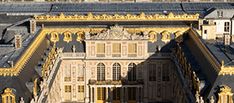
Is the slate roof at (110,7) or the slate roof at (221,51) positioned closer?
the slate roof at (221,51)

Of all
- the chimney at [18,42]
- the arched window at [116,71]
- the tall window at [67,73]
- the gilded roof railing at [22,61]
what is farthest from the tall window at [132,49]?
the chimney at [18,42]

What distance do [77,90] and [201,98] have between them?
35.1m

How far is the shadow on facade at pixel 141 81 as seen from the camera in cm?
9350

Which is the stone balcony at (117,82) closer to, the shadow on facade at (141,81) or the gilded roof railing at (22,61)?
the shadow on facade at (141,81)

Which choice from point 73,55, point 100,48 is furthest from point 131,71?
point 73,55

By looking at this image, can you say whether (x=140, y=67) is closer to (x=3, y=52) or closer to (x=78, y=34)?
(x=78, y=34)

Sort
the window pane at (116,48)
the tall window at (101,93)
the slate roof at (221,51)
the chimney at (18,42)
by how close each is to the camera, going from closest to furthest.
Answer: the slate roof at (221,51) < the chimney at (18,42) < the tall window at (101,93) < the window pane at (116,48)

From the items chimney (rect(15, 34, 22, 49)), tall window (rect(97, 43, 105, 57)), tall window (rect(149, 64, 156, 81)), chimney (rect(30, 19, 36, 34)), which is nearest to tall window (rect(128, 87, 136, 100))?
tall window (rect(149, 64, 156, 81))

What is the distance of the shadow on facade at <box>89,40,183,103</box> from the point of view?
93.5 metres

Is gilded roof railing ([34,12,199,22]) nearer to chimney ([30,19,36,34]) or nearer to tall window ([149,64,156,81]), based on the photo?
chimney ([30,19,36,34])

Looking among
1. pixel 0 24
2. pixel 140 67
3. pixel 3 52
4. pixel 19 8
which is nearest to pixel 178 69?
pixel 140 67

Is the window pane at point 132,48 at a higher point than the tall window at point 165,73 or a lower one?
higher

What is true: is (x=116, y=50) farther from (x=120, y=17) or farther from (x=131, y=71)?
(x=120, y=17)

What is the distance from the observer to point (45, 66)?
78250 mm
